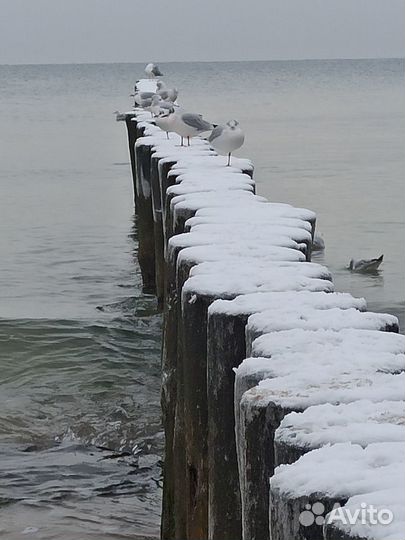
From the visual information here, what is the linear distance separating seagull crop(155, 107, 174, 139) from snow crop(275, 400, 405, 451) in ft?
27.4

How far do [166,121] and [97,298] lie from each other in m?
1.91

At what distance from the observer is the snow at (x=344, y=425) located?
93.4 inches

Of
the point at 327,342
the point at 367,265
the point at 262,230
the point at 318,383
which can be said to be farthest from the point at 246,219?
the point at 367,265

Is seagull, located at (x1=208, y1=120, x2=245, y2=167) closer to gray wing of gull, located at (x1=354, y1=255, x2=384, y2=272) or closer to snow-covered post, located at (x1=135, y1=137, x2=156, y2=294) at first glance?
snow-covered post, located at (x1=135, y1=137, x2=156, y2=294)

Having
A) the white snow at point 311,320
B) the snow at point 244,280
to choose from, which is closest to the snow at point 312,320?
the white snow at point 311,320

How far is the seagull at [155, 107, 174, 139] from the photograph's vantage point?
428 inches

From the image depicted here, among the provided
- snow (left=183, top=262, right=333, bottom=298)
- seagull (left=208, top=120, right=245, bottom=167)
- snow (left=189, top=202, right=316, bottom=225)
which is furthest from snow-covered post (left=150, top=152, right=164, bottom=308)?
snow (left=183, top=262, right=333, bottom=298)

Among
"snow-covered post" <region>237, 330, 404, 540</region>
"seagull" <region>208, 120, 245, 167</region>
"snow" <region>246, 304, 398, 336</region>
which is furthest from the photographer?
"seagull" <region>208, 120, 245, 167</region>

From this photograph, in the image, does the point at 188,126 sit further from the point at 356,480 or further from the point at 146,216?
the point at 356,480

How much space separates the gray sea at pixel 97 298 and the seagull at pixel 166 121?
5.27 ft

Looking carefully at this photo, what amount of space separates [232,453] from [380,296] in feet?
28.1

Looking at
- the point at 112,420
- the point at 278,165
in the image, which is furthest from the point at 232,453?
the point at 278,165

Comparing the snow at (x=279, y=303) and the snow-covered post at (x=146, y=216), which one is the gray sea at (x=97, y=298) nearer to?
the snow-covered post at (x=146, y=216)

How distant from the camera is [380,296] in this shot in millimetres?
11727
